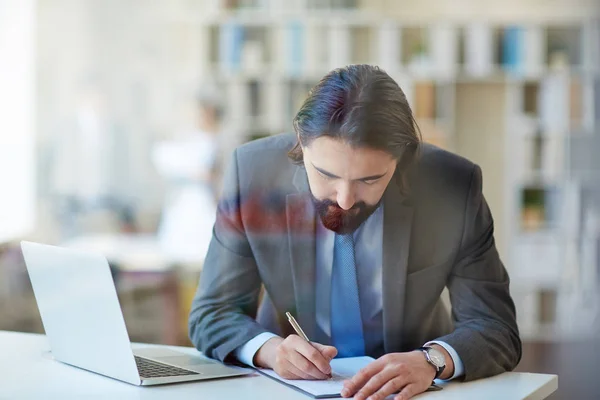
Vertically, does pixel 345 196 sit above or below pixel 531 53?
below

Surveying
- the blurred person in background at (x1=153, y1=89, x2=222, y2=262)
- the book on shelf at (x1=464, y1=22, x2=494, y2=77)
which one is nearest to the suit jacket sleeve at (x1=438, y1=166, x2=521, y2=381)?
the blurred person in background at (x1=153, y1=89, x2=222, y2=262)

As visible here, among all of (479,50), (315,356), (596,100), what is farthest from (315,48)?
(315,356)

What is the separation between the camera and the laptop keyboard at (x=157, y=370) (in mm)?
1184

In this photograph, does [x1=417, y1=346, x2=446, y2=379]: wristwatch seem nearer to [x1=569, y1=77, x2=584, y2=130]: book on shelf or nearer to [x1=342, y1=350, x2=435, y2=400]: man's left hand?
[x1=342, y1=350, x2=435, y2=400]: man's left hand

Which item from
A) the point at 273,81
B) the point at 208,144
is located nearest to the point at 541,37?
the point at 273,81

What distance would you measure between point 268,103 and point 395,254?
331 cm

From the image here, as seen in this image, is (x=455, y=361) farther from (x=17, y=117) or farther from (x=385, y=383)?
(x=17, y=117)

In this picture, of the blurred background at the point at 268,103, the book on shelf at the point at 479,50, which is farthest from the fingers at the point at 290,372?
the book on shelf at the point at 479,50

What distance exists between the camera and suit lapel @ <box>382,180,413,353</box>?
135cm

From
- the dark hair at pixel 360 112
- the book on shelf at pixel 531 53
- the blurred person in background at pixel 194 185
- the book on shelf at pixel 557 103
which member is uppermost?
the book on shelf at pixel 531 53

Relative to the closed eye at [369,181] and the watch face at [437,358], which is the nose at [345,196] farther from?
the watch face at [437,358]

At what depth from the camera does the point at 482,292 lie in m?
1.31

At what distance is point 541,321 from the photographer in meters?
4.64

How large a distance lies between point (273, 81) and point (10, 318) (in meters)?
1.77
